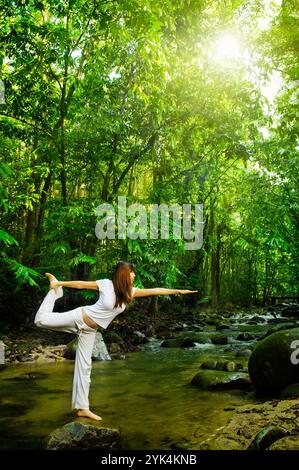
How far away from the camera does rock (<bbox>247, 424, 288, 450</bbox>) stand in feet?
13.8

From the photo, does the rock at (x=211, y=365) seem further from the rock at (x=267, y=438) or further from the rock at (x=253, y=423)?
the rock at (x=267, y=438)

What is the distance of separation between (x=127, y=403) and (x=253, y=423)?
2309 mm

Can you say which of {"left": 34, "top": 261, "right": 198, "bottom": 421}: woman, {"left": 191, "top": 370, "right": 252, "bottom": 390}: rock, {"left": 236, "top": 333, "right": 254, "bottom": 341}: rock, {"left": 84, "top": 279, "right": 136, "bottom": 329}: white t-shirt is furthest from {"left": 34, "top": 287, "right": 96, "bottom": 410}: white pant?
{"left": 236, "top": 333, "right": 254, "bottom": 341}: rock

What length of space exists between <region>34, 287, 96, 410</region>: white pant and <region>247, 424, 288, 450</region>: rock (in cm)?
208

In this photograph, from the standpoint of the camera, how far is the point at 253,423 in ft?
16.7

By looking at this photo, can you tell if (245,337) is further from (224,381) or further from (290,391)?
(290,391)

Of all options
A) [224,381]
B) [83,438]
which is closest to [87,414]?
[83,438]

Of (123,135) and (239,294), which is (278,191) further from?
(239,294)

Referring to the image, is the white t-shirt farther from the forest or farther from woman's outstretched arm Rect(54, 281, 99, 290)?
the forest

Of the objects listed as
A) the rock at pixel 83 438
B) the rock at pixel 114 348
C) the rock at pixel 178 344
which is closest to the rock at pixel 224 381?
the rock at pixel 83 438

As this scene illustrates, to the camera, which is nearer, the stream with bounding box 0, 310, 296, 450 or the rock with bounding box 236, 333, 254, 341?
the stream with bounding box 0, 310, 296, 450

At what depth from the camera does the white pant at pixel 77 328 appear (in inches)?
189
